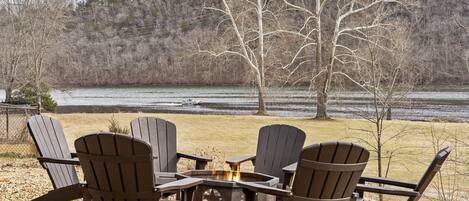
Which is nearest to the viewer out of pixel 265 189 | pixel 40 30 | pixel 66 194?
pixel 265 189

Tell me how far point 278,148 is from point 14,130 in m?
8.62

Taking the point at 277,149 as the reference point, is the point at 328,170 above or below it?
above

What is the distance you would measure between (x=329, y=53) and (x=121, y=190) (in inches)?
703

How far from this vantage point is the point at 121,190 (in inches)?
106

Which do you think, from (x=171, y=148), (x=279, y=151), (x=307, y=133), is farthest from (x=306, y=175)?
(x=307, y=133)

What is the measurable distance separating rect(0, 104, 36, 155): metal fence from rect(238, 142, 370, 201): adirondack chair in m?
8.30

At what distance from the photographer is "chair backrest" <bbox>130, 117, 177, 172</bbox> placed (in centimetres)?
429

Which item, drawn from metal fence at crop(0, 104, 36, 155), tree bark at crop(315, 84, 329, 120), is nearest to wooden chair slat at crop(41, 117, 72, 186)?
metal fence at crop(0, 104, 36, 155)

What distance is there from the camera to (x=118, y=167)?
104 inches

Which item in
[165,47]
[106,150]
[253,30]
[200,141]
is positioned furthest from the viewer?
[165,47]

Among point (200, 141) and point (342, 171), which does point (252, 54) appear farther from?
point (342, 171)

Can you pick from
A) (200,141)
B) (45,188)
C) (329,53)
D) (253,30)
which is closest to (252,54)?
(253,30)

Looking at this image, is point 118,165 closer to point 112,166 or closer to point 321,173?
point 112,166

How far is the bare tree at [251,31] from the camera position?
71.1ft
